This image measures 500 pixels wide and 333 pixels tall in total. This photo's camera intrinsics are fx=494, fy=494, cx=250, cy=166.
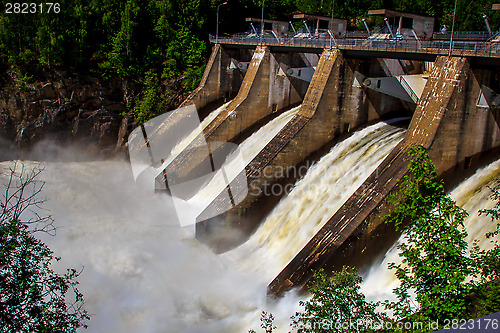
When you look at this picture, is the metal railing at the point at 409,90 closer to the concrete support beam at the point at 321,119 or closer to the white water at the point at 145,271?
the concrete support beam at the point at 321,119

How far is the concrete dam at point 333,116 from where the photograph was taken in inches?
591

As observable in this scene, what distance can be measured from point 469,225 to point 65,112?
2622 cm

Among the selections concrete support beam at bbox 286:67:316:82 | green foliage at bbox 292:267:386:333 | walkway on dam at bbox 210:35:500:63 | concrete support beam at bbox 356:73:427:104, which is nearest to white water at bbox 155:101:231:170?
concrete support beam at bbox 286:67:316:82

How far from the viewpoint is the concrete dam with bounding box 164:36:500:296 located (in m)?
15.0

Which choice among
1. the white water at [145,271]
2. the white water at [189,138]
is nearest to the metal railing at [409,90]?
the white water at [145,271]

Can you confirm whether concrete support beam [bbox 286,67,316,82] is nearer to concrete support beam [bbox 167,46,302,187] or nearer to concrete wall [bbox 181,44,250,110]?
concrete support beam [bbox 167,46,302,187]

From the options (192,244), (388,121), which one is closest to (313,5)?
(388,121)

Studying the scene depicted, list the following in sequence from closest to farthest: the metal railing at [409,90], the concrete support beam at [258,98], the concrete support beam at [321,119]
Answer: the concrete support beam at [321,119], the metal railing at [409,90], the concrete support beam at [258,98]

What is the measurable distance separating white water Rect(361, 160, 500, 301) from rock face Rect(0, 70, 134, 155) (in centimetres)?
2147

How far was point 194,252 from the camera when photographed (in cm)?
→ 1791

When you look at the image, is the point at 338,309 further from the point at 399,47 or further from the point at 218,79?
the point at 218,79

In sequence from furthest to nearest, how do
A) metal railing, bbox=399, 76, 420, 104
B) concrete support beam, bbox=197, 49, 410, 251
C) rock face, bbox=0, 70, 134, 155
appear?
rock face, bbox=0, 70, 134, 155, metal railing, bbox=399, 76, 420, 104, concrete support beam, bbox=197, 49, 410, 251

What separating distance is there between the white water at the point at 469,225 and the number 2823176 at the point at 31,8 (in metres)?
27.5

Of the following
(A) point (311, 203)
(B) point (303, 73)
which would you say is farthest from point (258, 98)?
(A) point (311, 203)
